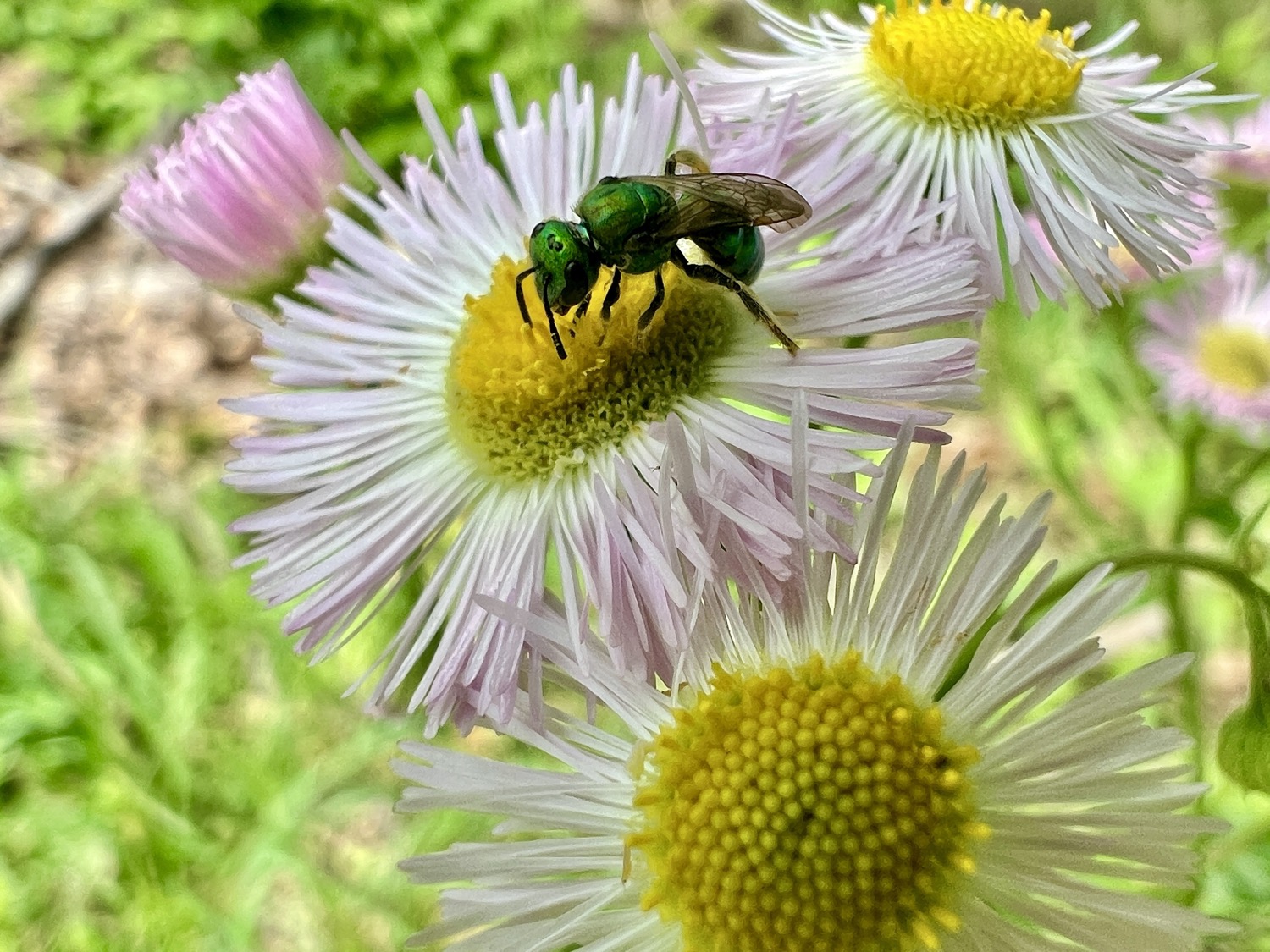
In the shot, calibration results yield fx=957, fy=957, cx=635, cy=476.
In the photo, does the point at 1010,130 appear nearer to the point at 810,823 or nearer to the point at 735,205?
the point at 735,205

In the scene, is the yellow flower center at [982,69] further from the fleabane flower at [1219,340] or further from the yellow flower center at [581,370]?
the fleabane flower at [1219,340]

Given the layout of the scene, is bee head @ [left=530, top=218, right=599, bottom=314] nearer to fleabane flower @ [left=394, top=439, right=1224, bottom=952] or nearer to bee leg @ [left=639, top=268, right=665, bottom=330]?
bee leg @ [left=639, top=268, right=665, bottom=330]

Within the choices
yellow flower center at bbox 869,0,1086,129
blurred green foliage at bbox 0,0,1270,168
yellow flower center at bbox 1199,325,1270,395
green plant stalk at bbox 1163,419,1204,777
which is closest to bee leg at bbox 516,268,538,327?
yellow flower center at bbox 869,0,1086,129

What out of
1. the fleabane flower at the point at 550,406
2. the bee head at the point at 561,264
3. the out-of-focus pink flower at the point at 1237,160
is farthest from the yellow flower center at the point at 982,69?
the out-of-focus pink flower at the point at 1237,160

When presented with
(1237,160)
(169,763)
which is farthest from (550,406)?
(1237,160)

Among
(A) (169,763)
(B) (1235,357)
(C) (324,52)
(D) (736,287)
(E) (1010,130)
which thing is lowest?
(A) (169,763)

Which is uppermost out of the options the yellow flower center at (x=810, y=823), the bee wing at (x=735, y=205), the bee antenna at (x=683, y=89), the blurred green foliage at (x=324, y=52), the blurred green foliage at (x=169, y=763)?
the blurred green foliage at (x=324, y=52)
